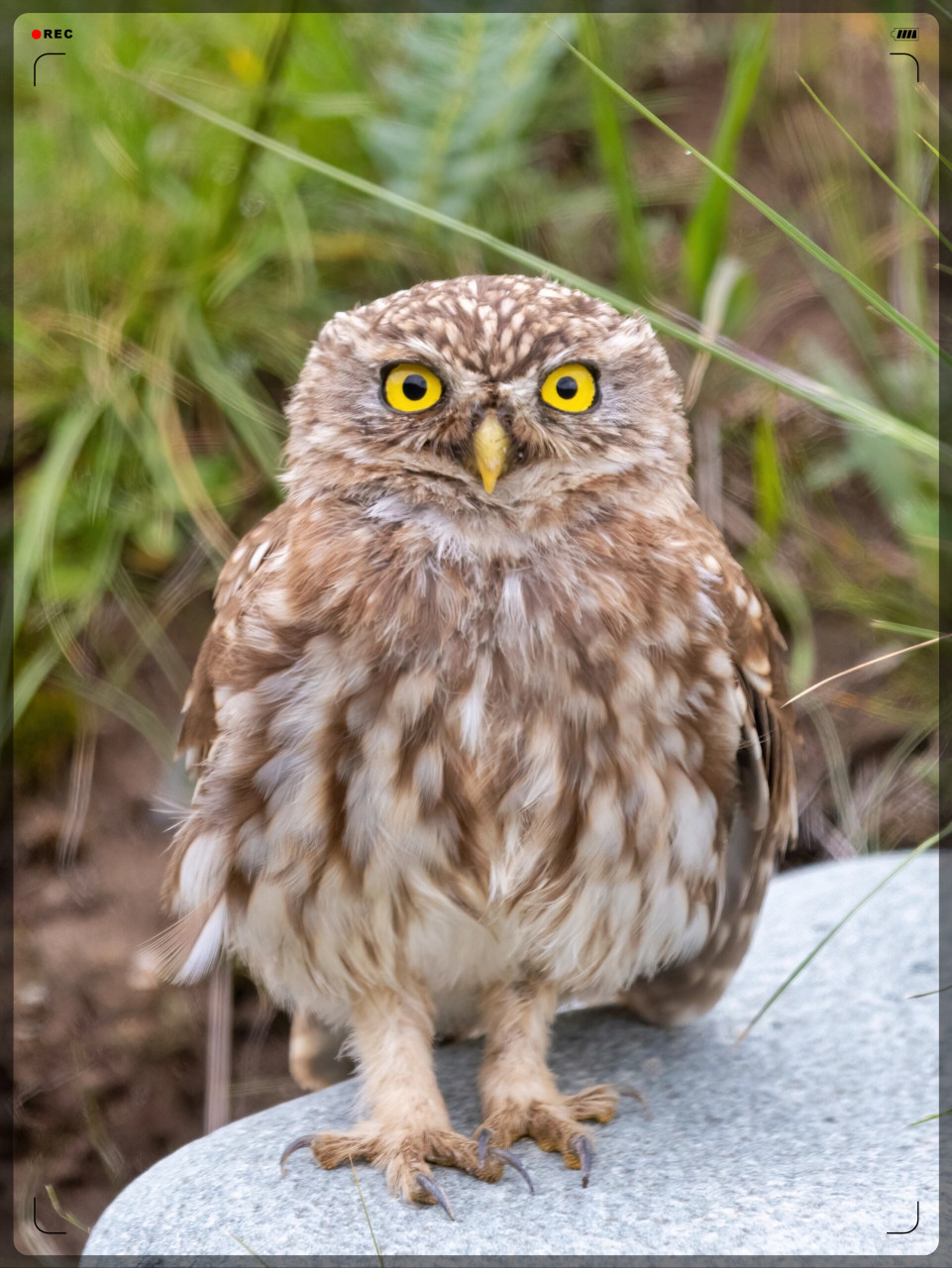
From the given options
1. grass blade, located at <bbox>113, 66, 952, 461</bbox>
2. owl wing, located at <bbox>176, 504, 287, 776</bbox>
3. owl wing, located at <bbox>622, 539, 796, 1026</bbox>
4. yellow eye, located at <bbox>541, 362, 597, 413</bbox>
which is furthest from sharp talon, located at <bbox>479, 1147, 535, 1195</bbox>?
grass blade, located at <bbox>113, 66, 952, 461</bbox>

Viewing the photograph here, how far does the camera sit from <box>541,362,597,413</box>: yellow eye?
186 cm

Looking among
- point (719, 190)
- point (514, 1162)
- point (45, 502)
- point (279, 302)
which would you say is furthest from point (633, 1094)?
point (279, 302)

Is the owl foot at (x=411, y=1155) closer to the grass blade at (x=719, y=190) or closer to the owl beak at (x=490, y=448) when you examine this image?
the owl beak at (x=490, y=448)

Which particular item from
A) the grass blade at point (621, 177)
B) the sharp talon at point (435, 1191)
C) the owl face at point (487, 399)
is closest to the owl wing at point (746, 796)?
the owl face at point (487, 399)

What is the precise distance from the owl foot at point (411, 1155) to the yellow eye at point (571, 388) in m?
1.14

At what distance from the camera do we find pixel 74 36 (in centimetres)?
353

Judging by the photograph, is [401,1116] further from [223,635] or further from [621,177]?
[621,177]

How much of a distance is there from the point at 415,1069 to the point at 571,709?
0.68m

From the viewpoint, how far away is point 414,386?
186 cm

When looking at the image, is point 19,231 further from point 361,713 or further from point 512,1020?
point 512,1020

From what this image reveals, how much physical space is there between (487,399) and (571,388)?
16 cm

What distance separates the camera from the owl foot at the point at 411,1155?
6.32 feet

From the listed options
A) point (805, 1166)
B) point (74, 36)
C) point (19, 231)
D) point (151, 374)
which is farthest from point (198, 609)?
point (805, 1166)

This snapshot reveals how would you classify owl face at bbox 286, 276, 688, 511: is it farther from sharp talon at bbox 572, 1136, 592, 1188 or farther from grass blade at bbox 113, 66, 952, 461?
sharp talon at bbox 572, 1136, 592, 1188
